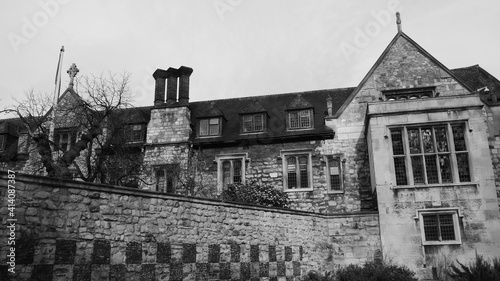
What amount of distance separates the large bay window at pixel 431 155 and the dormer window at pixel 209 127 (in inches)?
363

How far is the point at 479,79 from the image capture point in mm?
21719

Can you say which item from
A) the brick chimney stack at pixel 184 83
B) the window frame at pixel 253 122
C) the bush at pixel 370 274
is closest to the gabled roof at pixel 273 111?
the window frame at pixel 253 122

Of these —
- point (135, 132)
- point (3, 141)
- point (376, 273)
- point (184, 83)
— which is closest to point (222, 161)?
point (184, 83)

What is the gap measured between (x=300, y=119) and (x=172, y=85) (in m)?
7.29

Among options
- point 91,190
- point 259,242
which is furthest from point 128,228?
point 259,242

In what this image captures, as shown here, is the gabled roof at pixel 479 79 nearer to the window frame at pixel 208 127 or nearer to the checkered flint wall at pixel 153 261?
the window frame at pixel 208 127

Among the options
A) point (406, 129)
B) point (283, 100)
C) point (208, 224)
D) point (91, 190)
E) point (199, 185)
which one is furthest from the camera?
point (283, 100)

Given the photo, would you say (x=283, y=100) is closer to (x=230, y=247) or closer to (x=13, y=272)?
(x=230, y=247)

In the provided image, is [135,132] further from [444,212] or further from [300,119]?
[444,212]

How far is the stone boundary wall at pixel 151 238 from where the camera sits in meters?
8.35

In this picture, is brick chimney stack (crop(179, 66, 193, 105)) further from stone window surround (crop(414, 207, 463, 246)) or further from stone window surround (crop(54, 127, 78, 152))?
stone window surround (crop(414, 207, 463, 246))

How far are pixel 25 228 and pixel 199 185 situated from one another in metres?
12.8

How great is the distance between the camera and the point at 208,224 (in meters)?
11.9

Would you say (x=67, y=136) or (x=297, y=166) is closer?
(x=297, y=166)
